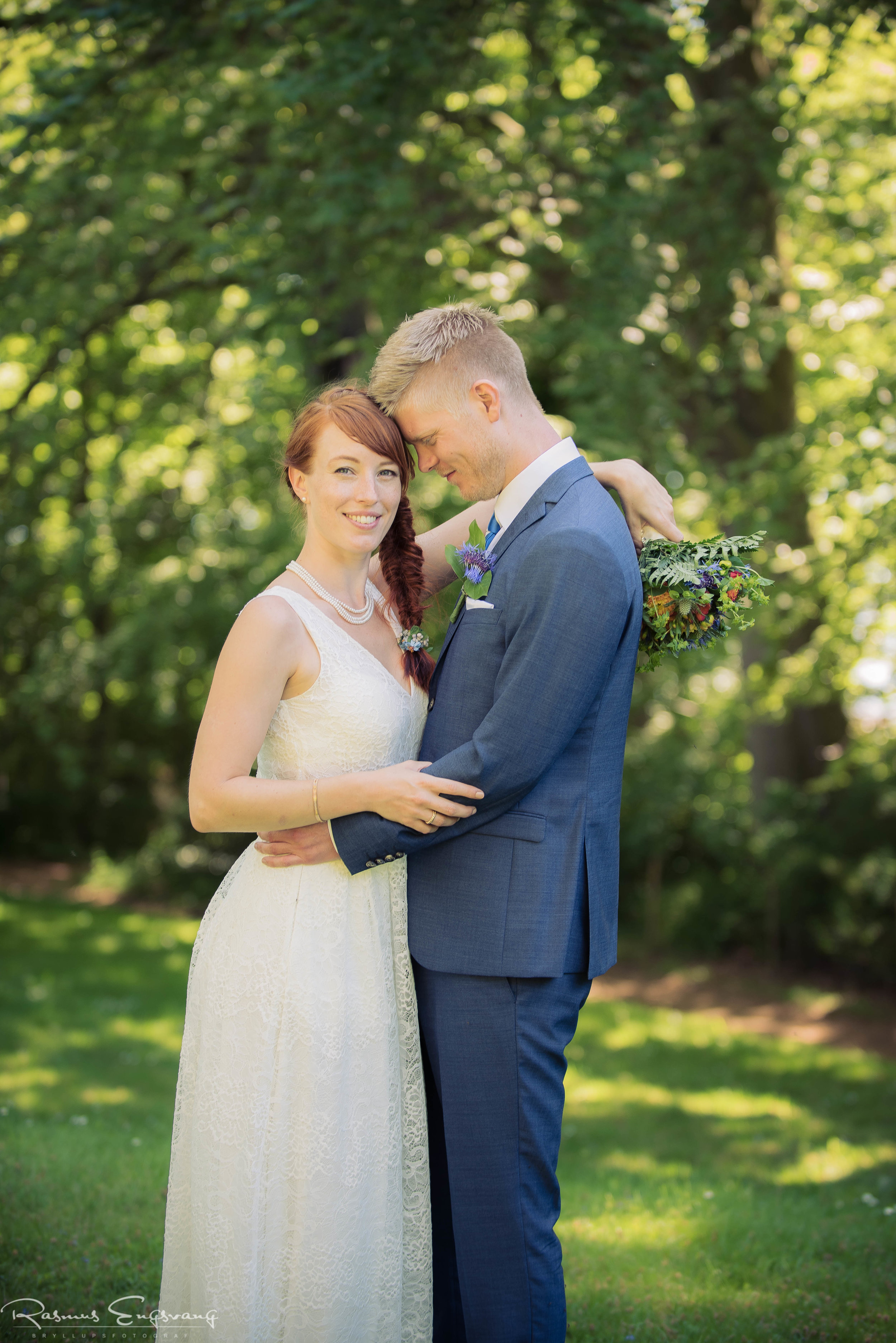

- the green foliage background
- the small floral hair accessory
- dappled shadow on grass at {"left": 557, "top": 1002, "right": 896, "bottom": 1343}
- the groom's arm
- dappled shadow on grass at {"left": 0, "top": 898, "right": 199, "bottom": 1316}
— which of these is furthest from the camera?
the green foliage background

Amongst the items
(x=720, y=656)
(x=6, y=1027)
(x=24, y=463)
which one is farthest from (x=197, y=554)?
(x=720, y=656)

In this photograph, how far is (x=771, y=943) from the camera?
10.1m

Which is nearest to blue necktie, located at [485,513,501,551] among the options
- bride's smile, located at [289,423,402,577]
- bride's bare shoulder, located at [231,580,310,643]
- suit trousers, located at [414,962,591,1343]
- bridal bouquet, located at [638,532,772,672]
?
bride's smile, located at [289,423,402,577]

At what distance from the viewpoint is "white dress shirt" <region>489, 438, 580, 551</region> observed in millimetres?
2771

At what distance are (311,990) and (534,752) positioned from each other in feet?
2.62

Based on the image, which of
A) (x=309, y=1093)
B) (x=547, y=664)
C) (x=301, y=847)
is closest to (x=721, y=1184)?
(x=309, y=1093)

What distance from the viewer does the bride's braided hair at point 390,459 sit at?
2.79m

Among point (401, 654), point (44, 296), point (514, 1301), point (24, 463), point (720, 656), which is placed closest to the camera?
point (514, 1301)

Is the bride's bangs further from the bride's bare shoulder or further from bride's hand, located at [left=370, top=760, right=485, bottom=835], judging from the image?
bride's hand, located at [left=370, top=760, right=485, bottom=835]

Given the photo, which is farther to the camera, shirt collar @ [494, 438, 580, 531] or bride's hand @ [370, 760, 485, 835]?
shirt collar @ [494, 438, 580, 531]

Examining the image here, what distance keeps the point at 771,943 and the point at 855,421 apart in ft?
18.2

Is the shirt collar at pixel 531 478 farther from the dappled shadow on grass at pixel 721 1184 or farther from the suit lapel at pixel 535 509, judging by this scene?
the dappled shadow on grass at pixel 721 1184

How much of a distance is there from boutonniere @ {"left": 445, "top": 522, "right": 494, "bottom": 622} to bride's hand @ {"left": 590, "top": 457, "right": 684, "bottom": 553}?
427mm

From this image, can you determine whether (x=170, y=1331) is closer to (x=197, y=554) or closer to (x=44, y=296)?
(x=44, y=296)
